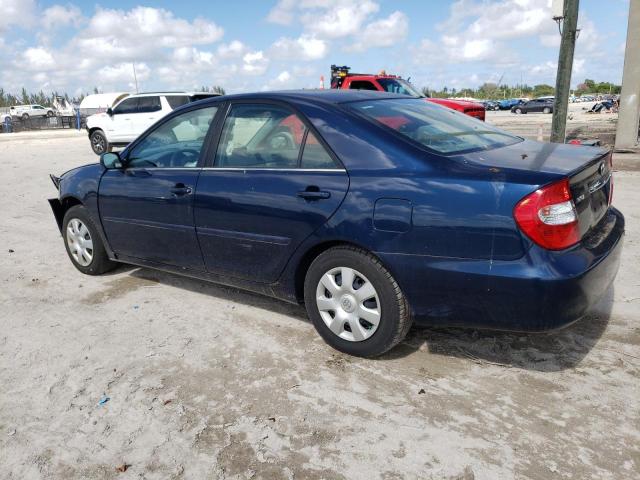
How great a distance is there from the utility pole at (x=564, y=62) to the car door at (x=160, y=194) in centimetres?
875

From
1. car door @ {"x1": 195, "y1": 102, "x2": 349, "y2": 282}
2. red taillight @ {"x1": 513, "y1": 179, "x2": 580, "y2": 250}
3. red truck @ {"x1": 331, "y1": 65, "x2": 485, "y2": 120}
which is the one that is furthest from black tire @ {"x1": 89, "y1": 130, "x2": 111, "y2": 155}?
red taillight @ {"x1": 513, "y1": 179, "x2": 580, "y2": 250}

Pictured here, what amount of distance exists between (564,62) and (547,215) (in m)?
9.37

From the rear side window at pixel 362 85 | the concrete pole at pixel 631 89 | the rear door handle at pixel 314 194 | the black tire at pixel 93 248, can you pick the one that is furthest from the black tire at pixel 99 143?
the rear door handle at pixel 314 194

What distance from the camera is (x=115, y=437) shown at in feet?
8.80

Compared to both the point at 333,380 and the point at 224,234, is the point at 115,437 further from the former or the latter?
the point at 224,234

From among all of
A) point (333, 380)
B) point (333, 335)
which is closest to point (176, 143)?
point (333, 335)

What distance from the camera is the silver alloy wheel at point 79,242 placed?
4.97 metres

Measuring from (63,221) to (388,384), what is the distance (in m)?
3.66

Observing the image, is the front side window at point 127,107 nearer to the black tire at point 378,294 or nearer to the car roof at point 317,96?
the car roof at point 317,96

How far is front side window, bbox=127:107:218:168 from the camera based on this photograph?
13.1 feet

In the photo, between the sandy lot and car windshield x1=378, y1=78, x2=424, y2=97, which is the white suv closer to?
car windshield x1=378, y1=78, x2=424, y2=97

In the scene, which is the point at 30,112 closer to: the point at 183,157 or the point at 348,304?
the point at 183,157

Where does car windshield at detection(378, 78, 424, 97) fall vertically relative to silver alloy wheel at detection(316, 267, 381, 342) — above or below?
above

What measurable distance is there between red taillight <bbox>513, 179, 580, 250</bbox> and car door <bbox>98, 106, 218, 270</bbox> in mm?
2266
